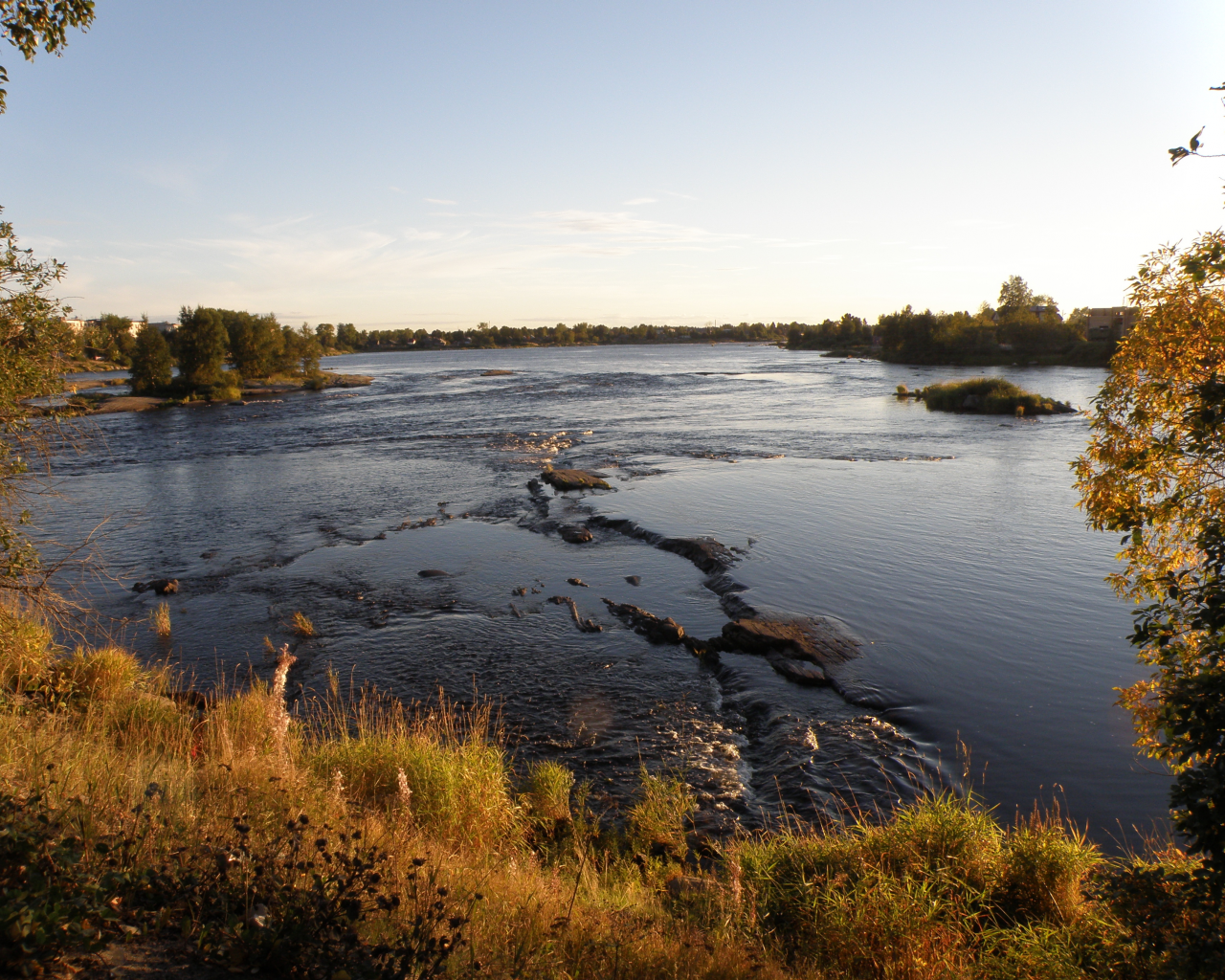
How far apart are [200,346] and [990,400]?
77.2 meters

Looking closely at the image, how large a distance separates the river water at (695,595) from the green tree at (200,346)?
140 ft

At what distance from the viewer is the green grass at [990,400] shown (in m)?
52.2

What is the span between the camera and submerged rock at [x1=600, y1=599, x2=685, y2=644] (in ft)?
48.6

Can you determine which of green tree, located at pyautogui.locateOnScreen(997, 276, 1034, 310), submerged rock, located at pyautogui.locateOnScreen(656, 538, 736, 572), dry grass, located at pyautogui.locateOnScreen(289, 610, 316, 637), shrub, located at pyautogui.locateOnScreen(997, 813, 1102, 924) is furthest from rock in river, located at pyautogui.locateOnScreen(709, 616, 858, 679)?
green tree, located at pyautogui.locateOnScreen(997, 276, 1034, 310)

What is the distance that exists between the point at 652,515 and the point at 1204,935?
66.8ft

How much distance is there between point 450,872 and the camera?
18.4 feet

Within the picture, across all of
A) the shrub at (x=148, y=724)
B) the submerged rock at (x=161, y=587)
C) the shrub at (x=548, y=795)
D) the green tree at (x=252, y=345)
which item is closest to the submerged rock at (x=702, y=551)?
the shrub at (x=548, y=795)

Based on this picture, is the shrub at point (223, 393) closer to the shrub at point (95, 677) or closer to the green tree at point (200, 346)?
the green tree at point (200, 346)

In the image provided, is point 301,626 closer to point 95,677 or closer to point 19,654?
point 95,677

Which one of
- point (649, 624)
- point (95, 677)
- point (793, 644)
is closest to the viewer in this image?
point (95, 677)

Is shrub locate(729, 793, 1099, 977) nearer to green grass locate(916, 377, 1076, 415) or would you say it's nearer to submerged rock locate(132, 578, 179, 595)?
submerged rock locate(132, 578, 179, 595)

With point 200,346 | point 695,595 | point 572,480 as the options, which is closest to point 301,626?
point 695,595

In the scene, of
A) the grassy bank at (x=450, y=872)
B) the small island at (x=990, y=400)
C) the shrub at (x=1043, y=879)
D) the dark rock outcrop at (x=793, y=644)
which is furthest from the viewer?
the small island at (x=990, y=400)

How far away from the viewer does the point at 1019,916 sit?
6.76m
